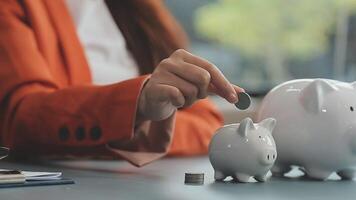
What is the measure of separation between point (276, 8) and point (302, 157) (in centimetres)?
134

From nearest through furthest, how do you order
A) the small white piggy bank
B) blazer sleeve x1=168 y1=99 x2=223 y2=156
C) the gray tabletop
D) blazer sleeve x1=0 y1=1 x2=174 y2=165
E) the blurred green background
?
the gray tabletop → the small white piggy bank → blazer sleeve x1=0 y1=1 x2=174 y2=165 → blazer sleeve x1=168 y1=99 x2=223 y2=156 → the blurred green background

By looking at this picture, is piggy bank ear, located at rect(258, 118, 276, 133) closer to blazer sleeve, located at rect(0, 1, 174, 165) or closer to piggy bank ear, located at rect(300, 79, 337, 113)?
piggy bank ear, located at rect(300, 79, 337, 113)

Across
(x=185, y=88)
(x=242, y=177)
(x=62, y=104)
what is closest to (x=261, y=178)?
(x=242, y=177)

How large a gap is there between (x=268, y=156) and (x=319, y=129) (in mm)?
67

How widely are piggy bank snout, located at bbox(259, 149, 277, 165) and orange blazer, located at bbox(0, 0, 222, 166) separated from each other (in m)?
0.21

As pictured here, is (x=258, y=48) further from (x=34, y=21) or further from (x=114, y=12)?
(x=34, y=21)

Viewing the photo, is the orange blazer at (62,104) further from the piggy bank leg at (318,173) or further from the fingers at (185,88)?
the piggy bank leg at (318,173)

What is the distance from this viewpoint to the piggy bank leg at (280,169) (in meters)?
0.79

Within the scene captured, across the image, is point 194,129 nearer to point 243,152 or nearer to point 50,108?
point 50,108

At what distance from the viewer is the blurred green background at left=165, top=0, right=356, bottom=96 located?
2.01 m

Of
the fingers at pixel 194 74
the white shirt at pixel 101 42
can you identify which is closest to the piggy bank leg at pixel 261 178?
the fingers at pixel 194 74

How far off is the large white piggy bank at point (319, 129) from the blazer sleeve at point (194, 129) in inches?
16.7

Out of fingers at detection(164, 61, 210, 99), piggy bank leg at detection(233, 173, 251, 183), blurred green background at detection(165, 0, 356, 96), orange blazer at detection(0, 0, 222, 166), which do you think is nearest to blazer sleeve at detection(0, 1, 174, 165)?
orange blazer at detection(0, 0, 222, 166)

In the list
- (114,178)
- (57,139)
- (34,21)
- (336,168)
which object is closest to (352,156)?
(336,168)
